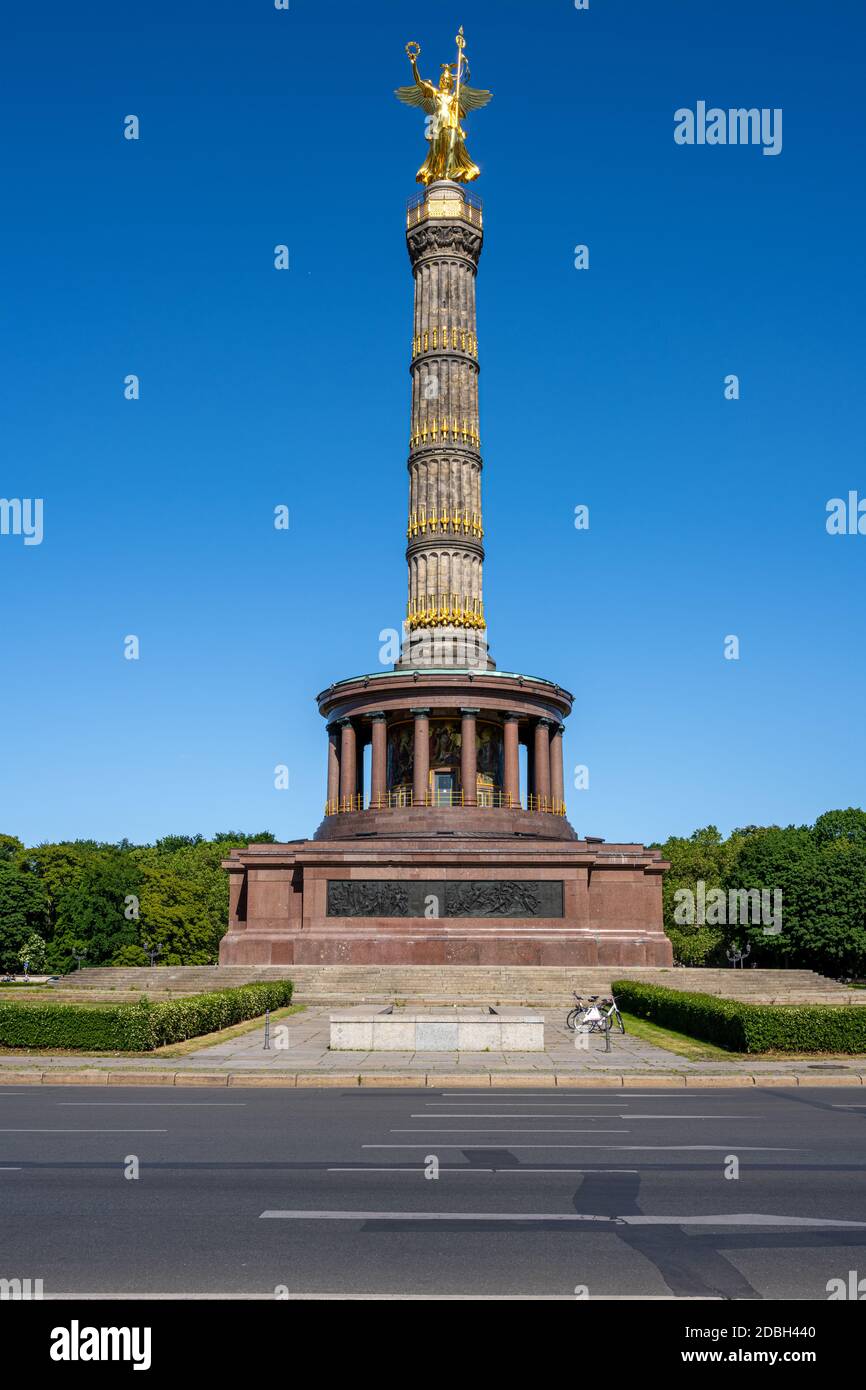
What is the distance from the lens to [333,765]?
1988 inches

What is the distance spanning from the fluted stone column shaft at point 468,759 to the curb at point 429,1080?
89.0ft

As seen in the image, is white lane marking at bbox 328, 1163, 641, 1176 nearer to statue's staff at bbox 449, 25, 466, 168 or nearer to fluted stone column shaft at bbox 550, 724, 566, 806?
fluted stone column shaft at bbox 550, 724, 566, 806

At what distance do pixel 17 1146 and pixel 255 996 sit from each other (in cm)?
1766

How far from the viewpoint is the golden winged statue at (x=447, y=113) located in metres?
54.7

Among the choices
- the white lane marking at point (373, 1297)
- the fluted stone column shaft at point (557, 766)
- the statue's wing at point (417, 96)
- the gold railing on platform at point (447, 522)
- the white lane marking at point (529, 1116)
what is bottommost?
the white lane marking at point (529, 1116)

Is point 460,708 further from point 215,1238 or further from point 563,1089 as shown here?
point 215,1238

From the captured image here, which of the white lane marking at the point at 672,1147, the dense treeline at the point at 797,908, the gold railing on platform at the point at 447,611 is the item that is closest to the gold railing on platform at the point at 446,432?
the gold railing on platform at the point at 447,611

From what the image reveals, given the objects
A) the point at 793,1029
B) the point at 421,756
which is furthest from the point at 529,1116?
the point at 421,756

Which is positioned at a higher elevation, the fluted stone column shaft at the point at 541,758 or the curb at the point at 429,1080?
the fluted stone column shaft at the point at 541,758

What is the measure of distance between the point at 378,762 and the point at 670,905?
4720 cm

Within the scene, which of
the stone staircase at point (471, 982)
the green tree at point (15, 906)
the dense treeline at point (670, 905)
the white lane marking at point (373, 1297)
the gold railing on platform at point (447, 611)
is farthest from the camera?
the green tree at point (15, 906)

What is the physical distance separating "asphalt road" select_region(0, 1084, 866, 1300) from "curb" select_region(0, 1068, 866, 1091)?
2311 mm

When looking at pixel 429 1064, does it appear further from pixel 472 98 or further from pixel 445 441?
pixel 472 98

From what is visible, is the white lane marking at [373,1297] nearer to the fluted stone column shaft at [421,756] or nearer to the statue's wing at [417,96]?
the fluted stone column shaft at [421,756]
